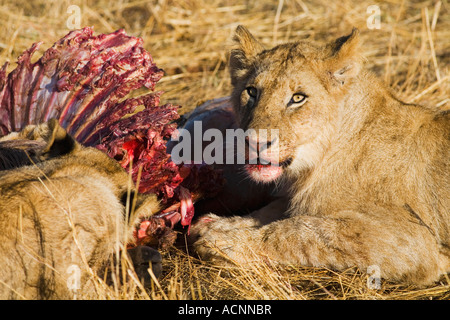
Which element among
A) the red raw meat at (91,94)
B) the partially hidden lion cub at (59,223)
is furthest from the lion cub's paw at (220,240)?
the partially hidden lion cub at (59,223)

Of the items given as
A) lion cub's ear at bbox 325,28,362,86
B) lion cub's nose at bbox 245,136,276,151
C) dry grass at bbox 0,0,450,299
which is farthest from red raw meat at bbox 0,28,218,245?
dry grass at bbox 0,0,450,299

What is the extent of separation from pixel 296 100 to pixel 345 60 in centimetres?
47

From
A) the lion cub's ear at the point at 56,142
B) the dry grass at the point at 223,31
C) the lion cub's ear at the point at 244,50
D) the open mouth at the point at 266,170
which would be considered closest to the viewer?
the lion cub's ear at the point at 56,142

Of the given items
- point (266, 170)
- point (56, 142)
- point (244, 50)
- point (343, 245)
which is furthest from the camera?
point (244, 50)

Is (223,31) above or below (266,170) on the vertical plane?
above

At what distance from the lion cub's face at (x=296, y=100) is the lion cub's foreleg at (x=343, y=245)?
19.4 inches

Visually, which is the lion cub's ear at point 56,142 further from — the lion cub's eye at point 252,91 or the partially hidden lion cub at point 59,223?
the lion cub's eye at point 252,91

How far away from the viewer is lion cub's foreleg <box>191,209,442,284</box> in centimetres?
365

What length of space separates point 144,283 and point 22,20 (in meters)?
6.18

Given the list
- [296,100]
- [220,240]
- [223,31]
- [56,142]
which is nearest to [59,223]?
[56,142]

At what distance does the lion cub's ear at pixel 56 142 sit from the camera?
9.61 ft

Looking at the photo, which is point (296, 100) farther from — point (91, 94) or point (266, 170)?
point (91, 94)

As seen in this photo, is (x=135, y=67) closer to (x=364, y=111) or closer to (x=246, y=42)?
(x=246, y=42)

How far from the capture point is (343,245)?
3.67 metres
